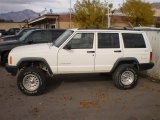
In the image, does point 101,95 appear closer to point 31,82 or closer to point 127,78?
point 127,78

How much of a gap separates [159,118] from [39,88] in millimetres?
3536

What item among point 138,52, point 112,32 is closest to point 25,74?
point 112,32

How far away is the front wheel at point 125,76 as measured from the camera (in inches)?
372

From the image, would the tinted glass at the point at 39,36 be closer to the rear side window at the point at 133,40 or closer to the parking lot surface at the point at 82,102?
the parking lot surface at the point at 82,102

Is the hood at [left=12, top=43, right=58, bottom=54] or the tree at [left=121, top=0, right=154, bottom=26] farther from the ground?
the tree at [left=121, top=0, right=154, bottom=26]

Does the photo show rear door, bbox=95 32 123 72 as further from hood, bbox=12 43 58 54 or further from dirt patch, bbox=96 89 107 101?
hood, bbox=12 43 58 54

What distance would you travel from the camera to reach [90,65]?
9156 mm

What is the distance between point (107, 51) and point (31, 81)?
2473 millimetres

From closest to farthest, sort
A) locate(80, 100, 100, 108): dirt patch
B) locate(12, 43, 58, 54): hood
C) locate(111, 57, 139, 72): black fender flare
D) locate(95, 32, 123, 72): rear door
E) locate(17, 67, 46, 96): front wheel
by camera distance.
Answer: locate(80, 100, 100, 108): dirt patch → locate(17, 67, 46, 96): front wheel → locate(12, 43, 58, 54): hood → locate(95, 32, 123, 72): rear door → locate(111, 57, 139, 72): black fender flare

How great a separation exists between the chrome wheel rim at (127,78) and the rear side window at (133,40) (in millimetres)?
857

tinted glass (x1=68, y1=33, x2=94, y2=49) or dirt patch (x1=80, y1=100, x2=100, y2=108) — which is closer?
dirt patch (x1=80, y1=100, x2=100, y2=108)

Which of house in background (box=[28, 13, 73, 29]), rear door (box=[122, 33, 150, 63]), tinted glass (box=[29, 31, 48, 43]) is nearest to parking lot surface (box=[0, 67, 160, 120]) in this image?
rear door (box=[122, 33, 150, 63])

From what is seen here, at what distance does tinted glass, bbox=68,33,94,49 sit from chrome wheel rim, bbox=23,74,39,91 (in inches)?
56.2

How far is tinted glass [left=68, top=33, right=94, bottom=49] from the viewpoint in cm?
900
